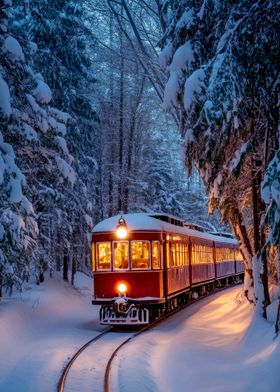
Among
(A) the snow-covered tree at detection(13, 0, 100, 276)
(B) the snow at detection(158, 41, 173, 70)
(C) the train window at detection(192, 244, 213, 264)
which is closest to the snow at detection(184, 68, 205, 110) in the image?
(B) the snow at detection(158, 41, 173, 70)

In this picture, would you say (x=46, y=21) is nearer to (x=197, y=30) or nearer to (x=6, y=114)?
(x=6, y=114)

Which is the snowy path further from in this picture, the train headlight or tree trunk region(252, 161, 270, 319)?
the train headlight

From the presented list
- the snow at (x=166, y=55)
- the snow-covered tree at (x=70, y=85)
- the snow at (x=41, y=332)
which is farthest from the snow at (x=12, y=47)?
the snow-covered tree at (x=70, y=85)

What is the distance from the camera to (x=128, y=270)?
17125 mm

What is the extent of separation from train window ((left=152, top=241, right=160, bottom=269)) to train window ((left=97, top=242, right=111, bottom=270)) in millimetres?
1375

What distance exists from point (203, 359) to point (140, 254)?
5882 mm

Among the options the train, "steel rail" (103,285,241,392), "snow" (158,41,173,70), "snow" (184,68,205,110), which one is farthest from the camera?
the train

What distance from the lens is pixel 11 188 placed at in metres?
13.1

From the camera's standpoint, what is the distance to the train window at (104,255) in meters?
17.4

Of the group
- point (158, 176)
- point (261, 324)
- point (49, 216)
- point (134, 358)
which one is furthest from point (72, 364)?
point (158, 176)

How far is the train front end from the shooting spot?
16859 mm

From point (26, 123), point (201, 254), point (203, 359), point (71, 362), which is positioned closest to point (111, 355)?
point (71, 362)

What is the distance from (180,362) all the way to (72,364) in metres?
2.26

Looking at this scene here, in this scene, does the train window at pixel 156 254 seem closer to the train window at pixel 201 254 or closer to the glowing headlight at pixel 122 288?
the glowing headlight at pixel 122 288
